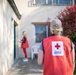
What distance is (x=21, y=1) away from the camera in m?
19.8

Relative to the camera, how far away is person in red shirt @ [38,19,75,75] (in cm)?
459

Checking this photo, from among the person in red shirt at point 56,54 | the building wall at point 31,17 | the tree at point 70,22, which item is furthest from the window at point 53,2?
the person in red shirt at point 56,54

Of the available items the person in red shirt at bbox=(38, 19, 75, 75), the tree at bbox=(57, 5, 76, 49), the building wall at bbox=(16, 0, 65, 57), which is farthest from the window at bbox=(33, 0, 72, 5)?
the person in red shirt at bbox=(38, 19, 75, 75)

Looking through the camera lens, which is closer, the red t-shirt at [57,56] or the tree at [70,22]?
the red t-shirt at [57,56]

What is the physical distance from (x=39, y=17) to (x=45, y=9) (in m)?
0.77

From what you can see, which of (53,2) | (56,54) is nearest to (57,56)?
(56,54)

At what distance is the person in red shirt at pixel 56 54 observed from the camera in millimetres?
4586

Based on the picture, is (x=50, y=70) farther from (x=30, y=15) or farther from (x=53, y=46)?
(x=30, y=15)

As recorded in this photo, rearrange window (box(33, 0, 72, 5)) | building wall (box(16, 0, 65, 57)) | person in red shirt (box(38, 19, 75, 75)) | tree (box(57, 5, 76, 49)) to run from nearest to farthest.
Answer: person in red shirt (box(38, 19, 75, 75)) < tree (box(57, 5, 76, 49)) < building wall (box(16, 0, 65, 57)) < window (box(33, 0, 72, 5))

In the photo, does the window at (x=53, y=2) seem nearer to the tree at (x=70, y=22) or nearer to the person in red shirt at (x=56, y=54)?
the tree at (x=70, y=22)

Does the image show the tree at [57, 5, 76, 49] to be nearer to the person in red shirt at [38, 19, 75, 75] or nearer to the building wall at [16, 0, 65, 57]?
the building wall at [16, 0, 65, 57]

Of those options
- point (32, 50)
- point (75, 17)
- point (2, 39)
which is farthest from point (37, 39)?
point (2, 39)

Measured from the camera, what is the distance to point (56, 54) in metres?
4.62

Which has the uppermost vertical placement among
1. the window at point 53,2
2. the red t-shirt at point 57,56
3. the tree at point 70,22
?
the window at point 53,2
